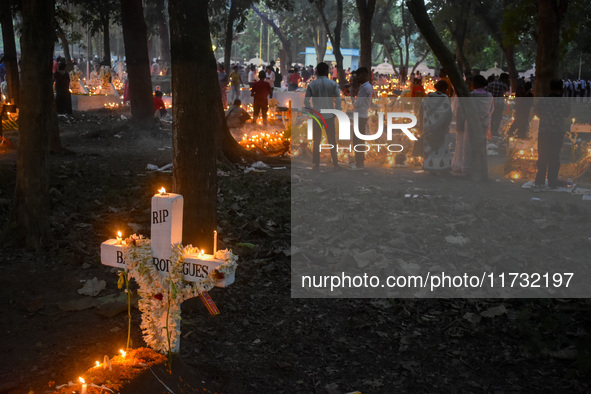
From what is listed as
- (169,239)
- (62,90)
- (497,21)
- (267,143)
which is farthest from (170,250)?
(497,21)

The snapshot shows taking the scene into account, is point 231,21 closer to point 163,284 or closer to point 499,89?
point 499,89

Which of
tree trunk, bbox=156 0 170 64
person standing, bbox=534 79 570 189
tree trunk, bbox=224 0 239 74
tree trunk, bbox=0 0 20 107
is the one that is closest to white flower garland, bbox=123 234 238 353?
person standing, bbox=534 79 570 189

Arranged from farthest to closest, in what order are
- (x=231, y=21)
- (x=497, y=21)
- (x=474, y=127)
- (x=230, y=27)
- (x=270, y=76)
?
1. (x=497, y=21)
2. (x=270, y=76)
3. (x=230, y=27)
4. (x=231, y=21)
5. (x=474, y=127)

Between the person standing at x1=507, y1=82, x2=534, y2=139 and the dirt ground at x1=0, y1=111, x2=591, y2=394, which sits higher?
the person standing at x1=507, y1=82, x2=534, y2=139

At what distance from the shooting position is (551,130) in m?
11.3

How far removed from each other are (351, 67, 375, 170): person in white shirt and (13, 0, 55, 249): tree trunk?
718 centimetres

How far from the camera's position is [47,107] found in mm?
7215

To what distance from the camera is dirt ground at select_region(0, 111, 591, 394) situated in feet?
15.9

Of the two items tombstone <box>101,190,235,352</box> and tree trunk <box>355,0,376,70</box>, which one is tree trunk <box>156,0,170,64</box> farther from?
tombstone <box>101,190,235,352</box>

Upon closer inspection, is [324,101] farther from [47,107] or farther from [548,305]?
[548,305]

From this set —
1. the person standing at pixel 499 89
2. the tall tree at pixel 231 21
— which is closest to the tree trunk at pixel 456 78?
the person standing at pixel 499 89

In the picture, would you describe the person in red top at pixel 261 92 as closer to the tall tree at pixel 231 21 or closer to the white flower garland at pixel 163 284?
the tall tree at pixel 231 21

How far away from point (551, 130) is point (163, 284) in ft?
28.9

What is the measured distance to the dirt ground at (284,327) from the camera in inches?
191
